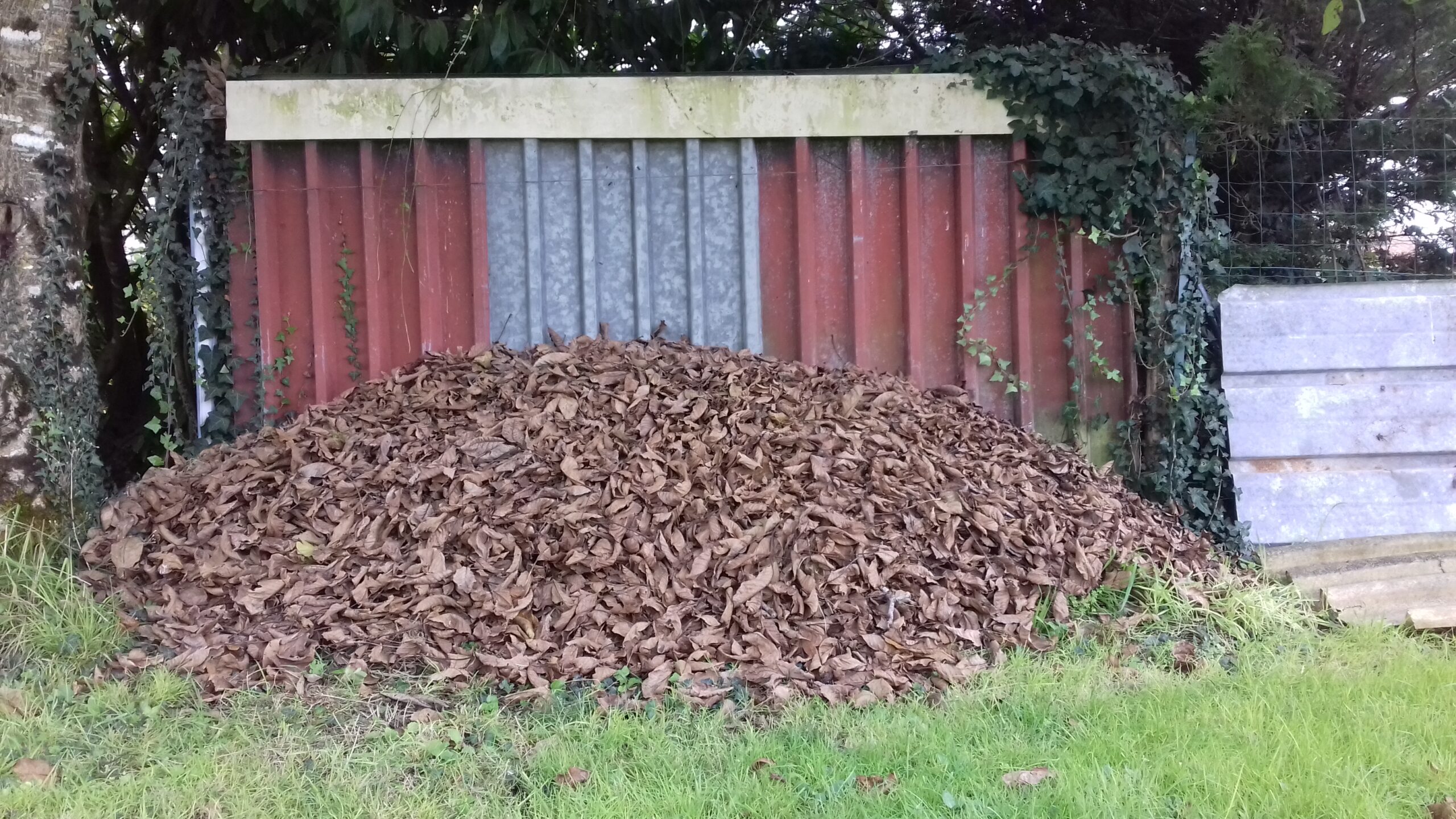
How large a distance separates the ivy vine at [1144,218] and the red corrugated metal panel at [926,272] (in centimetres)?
10

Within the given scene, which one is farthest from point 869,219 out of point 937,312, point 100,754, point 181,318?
point 100,754

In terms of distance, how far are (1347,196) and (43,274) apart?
6863mm

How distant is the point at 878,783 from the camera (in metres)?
2.66

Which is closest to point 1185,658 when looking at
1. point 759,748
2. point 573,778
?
point 759,748

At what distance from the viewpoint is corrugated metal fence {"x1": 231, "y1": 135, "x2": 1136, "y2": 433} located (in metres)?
5.11

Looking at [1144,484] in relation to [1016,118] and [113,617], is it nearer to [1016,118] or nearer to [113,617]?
[1016,118]

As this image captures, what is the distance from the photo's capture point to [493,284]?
520 centimetres

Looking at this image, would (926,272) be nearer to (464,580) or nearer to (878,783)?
(464,580)

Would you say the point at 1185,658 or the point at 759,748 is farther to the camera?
the point at 1185,658

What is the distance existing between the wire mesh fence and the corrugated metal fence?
4.09 ft

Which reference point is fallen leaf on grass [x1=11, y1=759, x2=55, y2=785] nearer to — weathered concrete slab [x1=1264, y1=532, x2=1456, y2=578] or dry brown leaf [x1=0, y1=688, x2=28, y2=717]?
dry brown leaf [x1=0, y1=688, x2=28, y2=717]

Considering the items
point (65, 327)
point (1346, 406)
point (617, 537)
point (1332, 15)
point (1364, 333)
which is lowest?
point (617, 537)

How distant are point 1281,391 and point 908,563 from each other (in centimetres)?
258

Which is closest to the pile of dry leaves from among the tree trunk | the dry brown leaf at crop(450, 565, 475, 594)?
the dry brown leaf at crop(450, 565, 475, 594)
